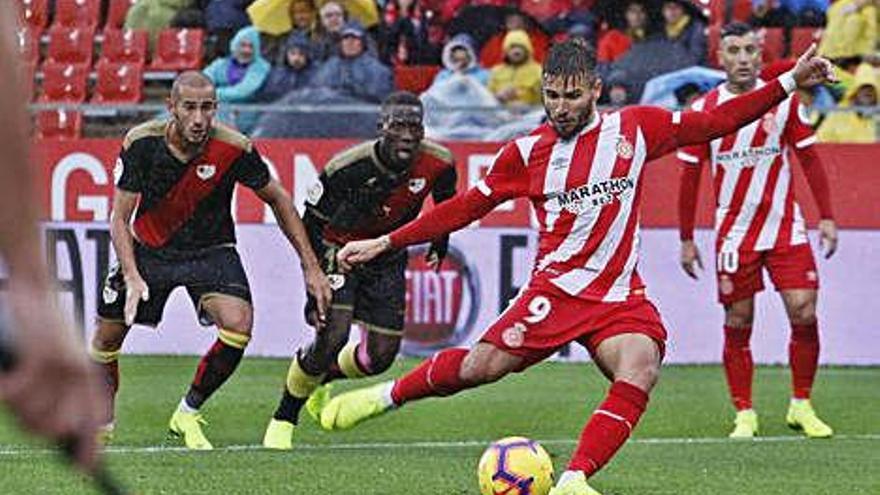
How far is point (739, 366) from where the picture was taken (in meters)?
10.8

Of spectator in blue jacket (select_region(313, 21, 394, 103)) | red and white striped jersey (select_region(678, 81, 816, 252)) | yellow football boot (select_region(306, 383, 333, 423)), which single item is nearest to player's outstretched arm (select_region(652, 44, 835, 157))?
red and white striped jersey (select_region(678, 81, 816, 252))

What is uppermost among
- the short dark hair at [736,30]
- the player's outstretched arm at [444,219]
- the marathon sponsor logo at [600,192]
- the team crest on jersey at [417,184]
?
the short dark hair at [736,30]

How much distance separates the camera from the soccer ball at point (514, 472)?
7059 mm

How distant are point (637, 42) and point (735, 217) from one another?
6122 mm

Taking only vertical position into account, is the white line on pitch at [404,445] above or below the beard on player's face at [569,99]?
below

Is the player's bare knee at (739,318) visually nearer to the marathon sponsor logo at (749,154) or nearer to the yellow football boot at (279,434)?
the marathon sponsor logo at (749,154)

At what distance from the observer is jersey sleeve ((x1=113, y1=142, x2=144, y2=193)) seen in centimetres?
955

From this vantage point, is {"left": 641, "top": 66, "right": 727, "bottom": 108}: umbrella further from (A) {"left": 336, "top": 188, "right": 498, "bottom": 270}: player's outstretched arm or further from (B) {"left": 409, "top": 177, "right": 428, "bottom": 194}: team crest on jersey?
(A) {"left": 336, "top": 188, "right": 498, "bottom": 270}: player's outstretched arm

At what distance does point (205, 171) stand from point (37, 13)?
9.08 meters

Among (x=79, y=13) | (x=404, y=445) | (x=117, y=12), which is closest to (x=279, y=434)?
(x=404, y=445)

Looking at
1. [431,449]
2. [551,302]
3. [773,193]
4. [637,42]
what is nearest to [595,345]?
[551,302]

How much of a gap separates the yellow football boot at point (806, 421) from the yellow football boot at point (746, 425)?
26cm

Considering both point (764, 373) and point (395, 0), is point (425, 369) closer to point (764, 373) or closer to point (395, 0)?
point (764, 373)

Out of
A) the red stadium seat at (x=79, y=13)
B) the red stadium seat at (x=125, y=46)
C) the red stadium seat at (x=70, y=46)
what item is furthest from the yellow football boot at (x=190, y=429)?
the red stadium seat at (x=79, y=13)
